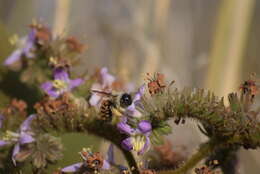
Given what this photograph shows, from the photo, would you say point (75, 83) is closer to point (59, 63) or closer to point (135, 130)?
point (59, 63)

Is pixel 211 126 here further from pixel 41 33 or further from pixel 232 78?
pixel 232 78

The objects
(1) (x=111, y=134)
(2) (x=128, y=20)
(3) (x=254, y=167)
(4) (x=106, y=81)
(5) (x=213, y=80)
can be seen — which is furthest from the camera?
(2) (x=128, y=20)

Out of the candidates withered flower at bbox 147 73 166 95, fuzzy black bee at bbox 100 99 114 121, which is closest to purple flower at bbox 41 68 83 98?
fuzzy black bee at bbox 100 99 114 121

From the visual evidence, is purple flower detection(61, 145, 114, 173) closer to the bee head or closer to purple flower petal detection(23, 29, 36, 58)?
the bee head

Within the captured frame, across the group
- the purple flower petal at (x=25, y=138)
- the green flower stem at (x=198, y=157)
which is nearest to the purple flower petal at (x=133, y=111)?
the green flower stem at (x=198, y=157)

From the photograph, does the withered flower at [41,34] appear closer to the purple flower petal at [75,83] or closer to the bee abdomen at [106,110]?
the purple flower petal at [75,83]

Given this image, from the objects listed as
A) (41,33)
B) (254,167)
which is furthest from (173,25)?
(41,33)
